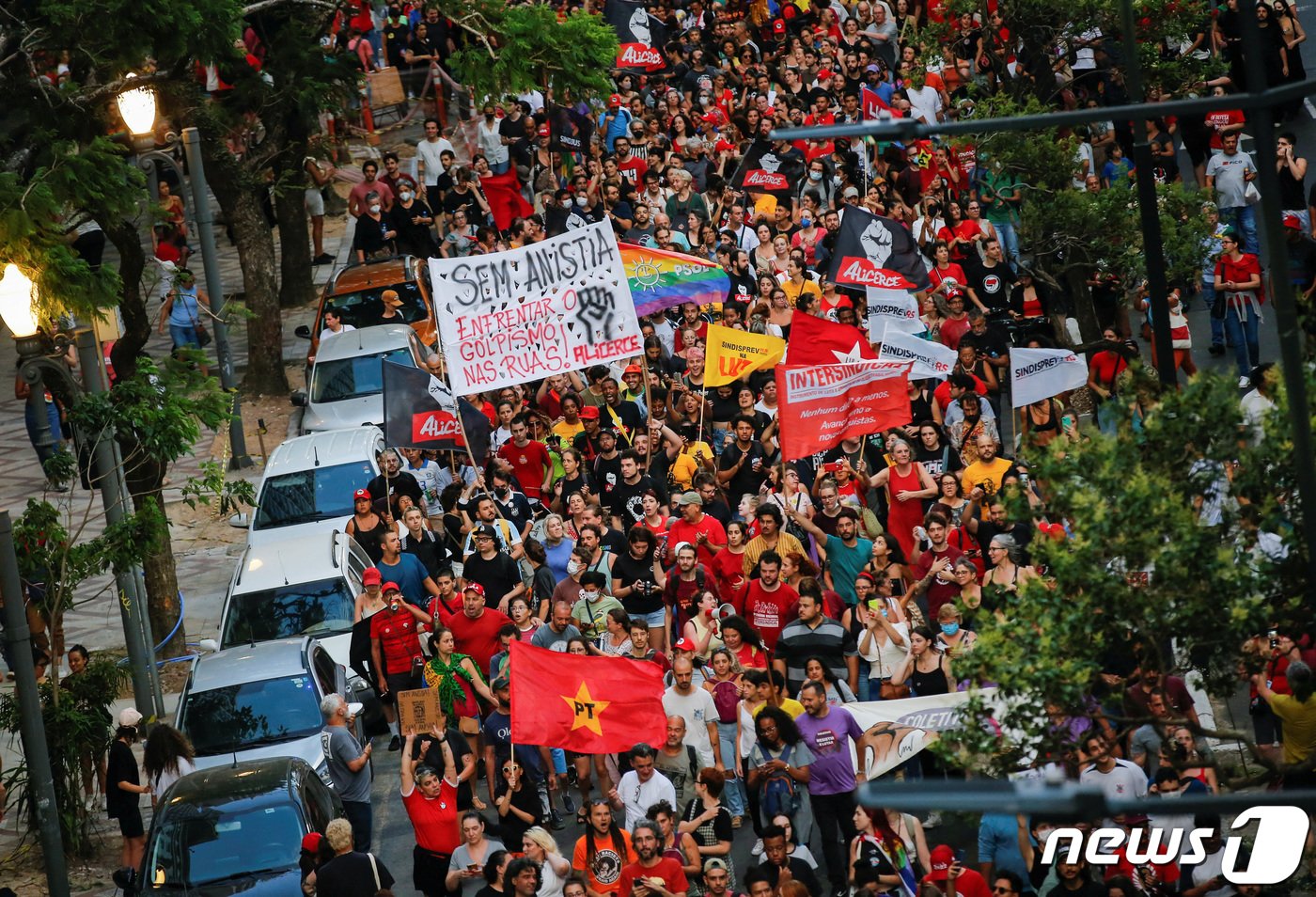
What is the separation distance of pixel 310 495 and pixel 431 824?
7332 mm

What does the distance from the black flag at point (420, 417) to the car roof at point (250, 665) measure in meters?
3.29

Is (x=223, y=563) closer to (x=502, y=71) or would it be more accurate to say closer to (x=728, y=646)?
(x=502, y=71)

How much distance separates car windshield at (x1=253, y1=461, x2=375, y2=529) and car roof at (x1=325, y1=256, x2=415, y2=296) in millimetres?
5571

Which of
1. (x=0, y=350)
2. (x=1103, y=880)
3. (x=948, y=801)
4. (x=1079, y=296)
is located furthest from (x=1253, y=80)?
(x=0, y=350)

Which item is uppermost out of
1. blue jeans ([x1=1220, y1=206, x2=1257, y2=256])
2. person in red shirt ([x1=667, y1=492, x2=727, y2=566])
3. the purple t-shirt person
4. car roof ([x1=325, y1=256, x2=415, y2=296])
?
car roof ([x1=325, y1=256, x2=415, y2=296])

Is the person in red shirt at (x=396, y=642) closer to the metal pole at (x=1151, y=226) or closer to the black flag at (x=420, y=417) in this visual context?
the black flag at (x=420, y=417)

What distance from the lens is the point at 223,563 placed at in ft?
73.0

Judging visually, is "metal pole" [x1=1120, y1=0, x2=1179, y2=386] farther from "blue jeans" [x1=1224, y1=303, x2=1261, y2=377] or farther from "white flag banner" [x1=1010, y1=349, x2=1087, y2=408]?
"blue jeans" [x1=1224, y1=303, x2=1261, y2=377]

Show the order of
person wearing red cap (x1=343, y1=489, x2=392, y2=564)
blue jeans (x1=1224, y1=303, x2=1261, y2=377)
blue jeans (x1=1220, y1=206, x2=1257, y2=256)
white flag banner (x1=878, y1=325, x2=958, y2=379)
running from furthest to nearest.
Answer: blue jeans (x1=1220, y1=206, x2=1257, y2=256), blue jeans (x1=1224, y1=303, x2=1261, y2=377), person wearing red cap (x1=343, y1=489, x2=392, y2=564), white flag banner (x1=878, y1=325, x2=958, y2=379)

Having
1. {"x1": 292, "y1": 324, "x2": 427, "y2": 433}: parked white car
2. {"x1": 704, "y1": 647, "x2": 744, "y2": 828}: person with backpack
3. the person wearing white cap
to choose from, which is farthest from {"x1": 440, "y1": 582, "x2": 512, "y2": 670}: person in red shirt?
Answer: {"x1": 292, "y1": 324, "x2": 427, "y2": 433}: parked white car

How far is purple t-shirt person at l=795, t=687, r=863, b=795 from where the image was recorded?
1280 centimetres

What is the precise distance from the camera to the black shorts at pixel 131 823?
1478 centimetres

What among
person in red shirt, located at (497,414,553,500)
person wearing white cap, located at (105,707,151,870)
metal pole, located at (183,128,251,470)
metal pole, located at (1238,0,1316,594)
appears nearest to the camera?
metal pole, located at (1238,0,1316,594)

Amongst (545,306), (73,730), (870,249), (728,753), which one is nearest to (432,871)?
(728,753)
